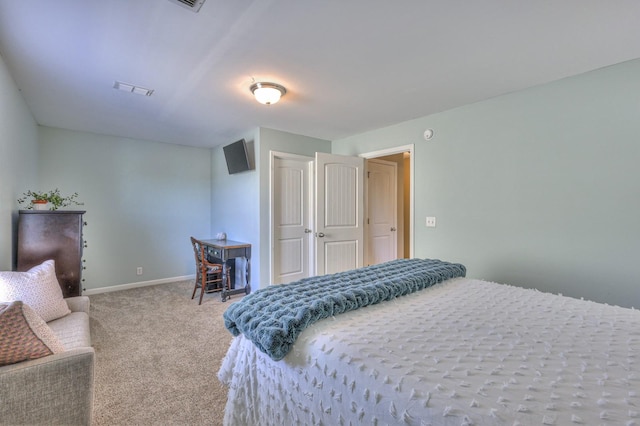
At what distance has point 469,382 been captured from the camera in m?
0.84

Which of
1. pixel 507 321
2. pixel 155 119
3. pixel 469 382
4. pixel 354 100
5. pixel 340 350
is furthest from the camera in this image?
pixel 155 119

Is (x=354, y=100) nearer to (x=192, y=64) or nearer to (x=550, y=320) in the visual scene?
(x=192, y=64)

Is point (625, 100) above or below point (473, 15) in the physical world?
below

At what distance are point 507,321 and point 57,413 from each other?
196cm

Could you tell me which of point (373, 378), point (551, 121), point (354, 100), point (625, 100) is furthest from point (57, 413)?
point (625, 100)

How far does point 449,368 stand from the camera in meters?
0.92

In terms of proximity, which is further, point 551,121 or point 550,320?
point 551,121

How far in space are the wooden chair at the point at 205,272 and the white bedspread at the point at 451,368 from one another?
8.28ft

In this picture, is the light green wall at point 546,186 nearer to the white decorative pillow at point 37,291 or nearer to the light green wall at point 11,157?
the white decorative pillow at point 37,291

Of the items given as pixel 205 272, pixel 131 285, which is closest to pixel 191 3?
pixel 205 272

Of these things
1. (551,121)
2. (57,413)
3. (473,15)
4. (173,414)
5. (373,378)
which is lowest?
(173,414)

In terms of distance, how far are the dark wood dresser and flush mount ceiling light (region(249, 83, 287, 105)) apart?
2.00m

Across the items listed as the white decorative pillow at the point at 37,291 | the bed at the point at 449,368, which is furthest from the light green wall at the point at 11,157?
the bed at the point at 449,368

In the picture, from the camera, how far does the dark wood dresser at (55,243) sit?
246cm
